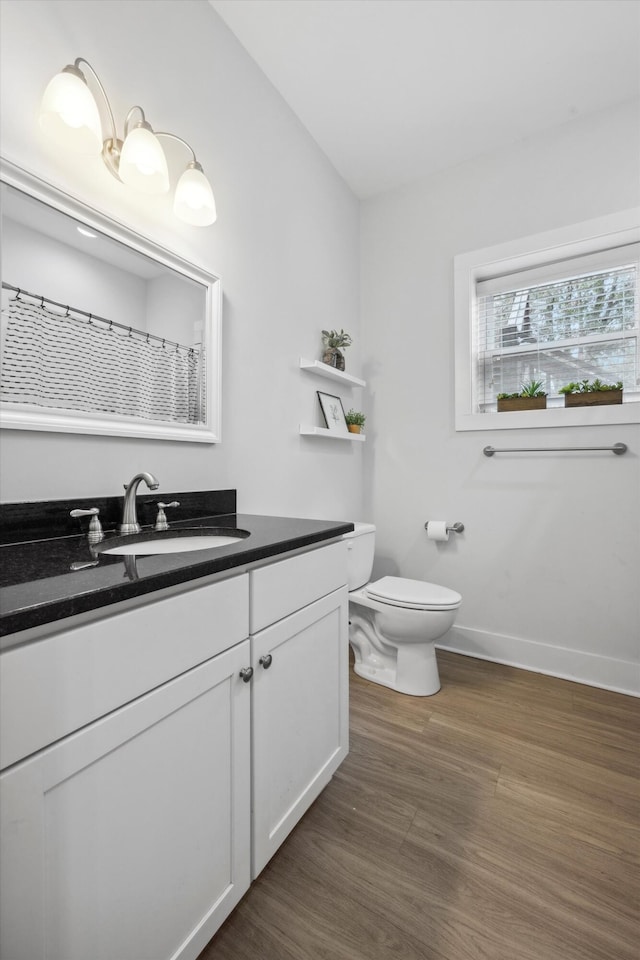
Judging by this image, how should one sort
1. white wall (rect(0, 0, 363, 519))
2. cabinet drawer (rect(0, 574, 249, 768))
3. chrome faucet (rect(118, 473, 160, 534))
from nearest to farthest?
cabinet drawer (rect(0, 574, 249, 768)), white wall (rect(0, 0, 363, 519)), chrome faucet (rect(118, 473, 160, 534))

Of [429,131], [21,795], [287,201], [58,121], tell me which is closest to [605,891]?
[21,795]

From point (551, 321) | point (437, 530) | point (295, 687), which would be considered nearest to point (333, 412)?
point (437, 530)

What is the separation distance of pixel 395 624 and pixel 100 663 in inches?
59.1

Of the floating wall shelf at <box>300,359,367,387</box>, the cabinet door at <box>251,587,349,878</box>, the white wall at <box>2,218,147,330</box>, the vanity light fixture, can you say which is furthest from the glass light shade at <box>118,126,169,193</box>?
the cabinet door at <box>251,587,349,878</box>

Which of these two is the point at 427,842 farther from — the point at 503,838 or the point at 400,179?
the point at 400,179

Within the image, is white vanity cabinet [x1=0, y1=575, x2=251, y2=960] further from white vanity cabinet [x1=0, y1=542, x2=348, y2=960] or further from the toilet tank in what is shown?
the toilet tank

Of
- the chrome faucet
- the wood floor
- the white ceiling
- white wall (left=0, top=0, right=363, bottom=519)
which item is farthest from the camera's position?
the white ceiling

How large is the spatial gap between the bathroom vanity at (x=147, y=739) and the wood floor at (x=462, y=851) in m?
0.13

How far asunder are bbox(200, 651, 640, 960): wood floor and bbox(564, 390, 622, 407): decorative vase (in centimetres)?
139

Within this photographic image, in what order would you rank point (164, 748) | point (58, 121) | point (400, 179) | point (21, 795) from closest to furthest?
point (21, 795), point (164, 748), point (58, 121), point (400, 179)

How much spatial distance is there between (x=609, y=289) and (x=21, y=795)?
9.10 feet

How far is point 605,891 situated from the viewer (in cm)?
107

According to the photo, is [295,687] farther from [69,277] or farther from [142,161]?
[142,161]

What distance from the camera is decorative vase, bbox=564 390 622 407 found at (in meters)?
2.05
